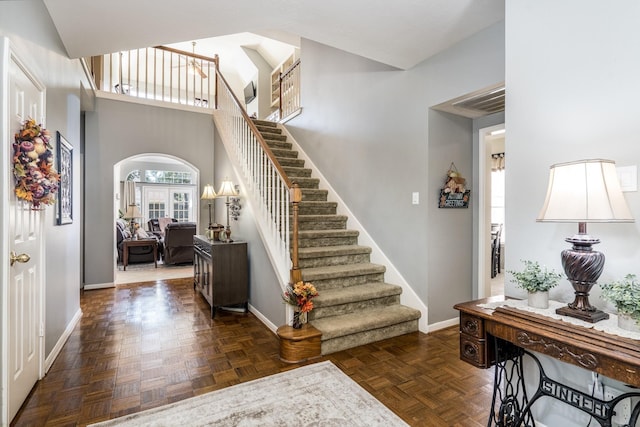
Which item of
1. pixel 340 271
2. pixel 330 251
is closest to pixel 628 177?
pixel 340 271

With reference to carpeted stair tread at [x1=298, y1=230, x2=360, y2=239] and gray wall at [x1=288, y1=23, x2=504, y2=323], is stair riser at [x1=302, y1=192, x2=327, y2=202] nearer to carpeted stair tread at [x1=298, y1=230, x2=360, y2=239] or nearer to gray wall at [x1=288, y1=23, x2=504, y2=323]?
gray wall at [x1=288, y1=23, x2=504, y2=323]

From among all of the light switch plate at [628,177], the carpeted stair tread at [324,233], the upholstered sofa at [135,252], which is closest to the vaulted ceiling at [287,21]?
the light switch plate at [628,177]

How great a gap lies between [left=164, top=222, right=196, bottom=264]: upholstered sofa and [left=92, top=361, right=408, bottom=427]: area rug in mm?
4965

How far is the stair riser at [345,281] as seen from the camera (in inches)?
129

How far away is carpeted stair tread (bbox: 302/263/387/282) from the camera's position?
321cm

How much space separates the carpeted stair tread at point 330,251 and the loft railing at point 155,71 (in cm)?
370

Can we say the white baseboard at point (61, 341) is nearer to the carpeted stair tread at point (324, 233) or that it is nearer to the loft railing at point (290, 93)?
the carpeted stair tread at point (324, 233)

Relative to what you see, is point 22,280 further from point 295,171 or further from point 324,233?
point 295,171

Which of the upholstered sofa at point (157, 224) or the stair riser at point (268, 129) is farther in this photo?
the upholstered sofa at point (157, 224)

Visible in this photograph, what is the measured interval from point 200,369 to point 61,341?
4.63ft

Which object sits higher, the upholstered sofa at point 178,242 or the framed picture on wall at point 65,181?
the framed picture on wall at point 65,181

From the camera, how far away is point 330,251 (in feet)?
11.7

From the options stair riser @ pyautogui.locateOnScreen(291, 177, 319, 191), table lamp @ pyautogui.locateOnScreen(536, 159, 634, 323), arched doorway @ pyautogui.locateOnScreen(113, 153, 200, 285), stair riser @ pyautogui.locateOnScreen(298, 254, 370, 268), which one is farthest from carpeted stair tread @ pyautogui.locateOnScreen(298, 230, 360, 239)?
arched doorway @ pyautogui.locateOnScreen(113, 153, 200, 285)

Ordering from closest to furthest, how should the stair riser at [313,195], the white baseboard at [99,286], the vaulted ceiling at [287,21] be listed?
the vaulted ceiling at [287,21] < the stair riser at [313,195] < the white baseboard at [99,286]
